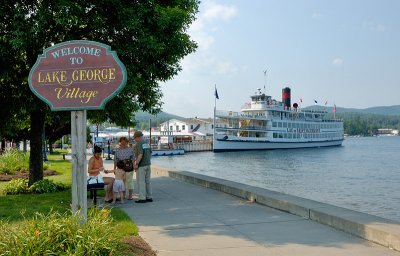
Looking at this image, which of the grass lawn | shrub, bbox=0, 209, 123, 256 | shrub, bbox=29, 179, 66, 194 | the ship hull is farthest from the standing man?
the ship hull

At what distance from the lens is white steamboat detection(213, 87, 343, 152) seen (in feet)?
274

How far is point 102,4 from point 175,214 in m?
5.52

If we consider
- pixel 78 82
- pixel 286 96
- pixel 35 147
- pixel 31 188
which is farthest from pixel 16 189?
pixel 286 96

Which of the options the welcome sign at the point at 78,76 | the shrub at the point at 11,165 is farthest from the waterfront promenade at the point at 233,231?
the shrub at the point at 11,165

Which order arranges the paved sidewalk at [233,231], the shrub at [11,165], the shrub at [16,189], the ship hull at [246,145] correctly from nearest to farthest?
the paved sidewalk at [233,231] < the shrub at [16,189] < the shrub at [11,165] < the ship hull at [246,145]

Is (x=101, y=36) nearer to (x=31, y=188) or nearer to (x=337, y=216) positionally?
(x=31, y=188)

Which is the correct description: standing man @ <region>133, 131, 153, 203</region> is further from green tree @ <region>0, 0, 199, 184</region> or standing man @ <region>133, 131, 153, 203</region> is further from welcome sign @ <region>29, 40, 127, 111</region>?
welcome sign @ <region>29, 40, 127, 111</region>

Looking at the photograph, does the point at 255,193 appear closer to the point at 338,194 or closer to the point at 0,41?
the point at 0,41

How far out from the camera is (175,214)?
31.4 ft

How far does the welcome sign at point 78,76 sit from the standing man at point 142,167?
14.3 ft

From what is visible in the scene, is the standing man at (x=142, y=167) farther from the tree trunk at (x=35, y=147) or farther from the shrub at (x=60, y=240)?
the shrub at (x=60, y=240)

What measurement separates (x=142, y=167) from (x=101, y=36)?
3.50m

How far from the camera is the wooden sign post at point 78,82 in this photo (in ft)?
22.3

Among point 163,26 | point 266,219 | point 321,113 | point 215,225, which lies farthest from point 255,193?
point 321,113
